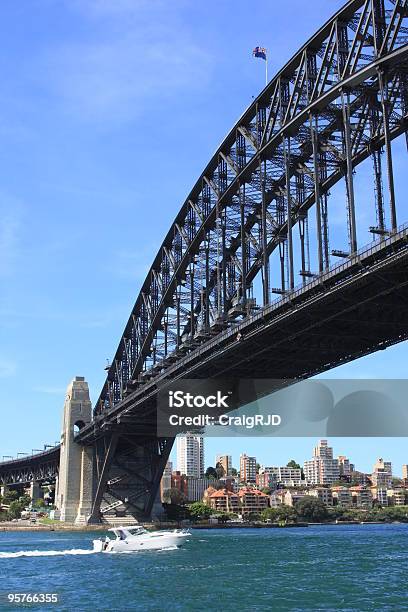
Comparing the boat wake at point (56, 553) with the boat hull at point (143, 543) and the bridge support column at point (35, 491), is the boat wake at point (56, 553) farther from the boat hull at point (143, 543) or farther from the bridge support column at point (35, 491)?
the bridge support column at point (35, 491)


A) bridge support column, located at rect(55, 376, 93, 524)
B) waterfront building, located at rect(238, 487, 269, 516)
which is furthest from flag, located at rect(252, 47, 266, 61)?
waterfront building, located at rect(238, 487, 269, 516)

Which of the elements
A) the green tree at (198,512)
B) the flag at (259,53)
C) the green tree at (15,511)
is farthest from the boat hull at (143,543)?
the green tree at (15,511)

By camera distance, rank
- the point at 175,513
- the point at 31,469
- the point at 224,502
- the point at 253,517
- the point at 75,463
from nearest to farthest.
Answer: the point at 75,463 < the point at 175,513 < the point at 253,517 < the point at 31,469 < the point at 224,502

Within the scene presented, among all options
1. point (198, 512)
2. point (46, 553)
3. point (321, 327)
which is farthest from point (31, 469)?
point (321, 327)

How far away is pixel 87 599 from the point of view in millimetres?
31219

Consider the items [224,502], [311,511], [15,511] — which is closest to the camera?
[15,511]

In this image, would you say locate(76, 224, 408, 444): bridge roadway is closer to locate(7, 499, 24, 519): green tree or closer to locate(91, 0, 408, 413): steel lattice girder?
locate(91, 0, 408, 413): steel lattice girder

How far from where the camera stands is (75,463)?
104 m

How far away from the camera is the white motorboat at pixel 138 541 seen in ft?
174

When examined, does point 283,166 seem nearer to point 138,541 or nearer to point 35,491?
point 138,541

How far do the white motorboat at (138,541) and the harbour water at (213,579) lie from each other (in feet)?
2.88

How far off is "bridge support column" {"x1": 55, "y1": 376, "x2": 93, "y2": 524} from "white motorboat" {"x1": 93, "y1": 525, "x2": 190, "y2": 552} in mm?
43709

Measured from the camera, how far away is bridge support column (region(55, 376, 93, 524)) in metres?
100

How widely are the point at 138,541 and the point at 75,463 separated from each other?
5246 centimetres
